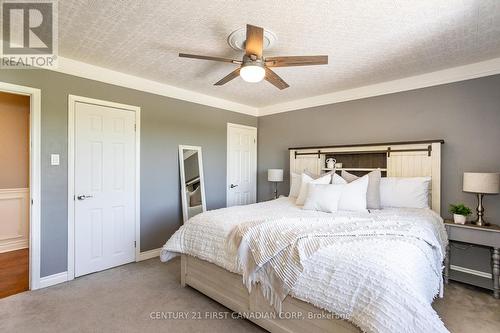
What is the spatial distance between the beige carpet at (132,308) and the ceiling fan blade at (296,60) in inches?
89.9

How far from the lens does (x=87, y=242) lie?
310 cm

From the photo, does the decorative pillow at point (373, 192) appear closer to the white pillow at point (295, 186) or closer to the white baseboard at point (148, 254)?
the white pillow at point (295, 186)

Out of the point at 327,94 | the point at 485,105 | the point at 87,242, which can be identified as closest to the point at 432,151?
the point at 485,105

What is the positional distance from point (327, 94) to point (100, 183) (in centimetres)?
362

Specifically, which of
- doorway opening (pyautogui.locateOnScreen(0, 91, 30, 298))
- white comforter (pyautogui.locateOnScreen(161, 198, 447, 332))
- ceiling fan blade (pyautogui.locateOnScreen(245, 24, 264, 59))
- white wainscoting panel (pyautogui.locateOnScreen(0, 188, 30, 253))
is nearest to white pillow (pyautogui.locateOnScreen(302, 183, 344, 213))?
white comforter (pyautogui.locateOnScreen(161, 198, 447, 332))

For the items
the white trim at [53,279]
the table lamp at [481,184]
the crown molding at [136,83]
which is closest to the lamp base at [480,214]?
the table lamp at [481,184]

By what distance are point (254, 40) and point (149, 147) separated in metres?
2.33

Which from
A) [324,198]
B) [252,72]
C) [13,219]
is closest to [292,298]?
[324,198]

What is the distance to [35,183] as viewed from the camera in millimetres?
2727

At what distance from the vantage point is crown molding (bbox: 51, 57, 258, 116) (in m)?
2.96

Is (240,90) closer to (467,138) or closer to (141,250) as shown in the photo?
(141,250)

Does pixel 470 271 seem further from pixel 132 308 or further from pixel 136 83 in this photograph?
pixel 136 83

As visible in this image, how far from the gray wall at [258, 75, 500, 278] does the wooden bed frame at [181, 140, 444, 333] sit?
16 centimetres

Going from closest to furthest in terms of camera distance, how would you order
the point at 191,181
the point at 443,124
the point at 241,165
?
the point at 443,124 → the point at 191,181 → the point at 241,165
